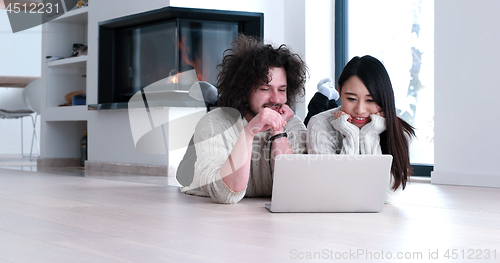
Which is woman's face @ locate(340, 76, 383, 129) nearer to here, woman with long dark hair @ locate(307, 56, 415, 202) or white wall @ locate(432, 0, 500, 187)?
woman with long dark hair @ locate(307, 56, 415, 202)

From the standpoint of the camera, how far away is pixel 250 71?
5.66 ft

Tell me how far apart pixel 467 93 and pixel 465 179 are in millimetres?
415

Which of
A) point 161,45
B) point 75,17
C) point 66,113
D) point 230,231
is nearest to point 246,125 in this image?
point 230,231

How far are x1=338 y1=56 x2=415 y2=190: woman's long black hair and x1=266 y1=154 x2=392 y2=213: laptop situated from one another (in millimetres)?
210

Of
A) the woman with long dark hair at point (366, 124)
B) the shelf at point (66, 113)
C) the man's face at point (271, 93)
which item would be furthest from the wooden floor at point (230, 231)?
the shelf at point (66, 113)

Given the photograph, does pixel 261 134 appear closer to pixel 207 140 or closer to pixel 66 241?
pixel 207 140

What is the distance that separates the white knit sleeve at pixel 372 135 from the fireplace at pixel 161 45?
193 centimetres

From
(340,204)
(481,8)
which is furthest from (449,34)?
(340,204)

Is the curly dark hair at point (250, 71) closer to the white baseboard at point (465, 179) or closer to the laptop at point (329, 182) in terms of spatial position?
the laptop at point (329, 182)

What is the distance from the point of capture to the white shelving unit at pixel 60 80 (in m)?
4.24

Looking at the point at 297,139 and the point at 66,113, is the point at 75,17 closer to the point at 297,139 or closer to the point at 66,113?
the point at 66,113

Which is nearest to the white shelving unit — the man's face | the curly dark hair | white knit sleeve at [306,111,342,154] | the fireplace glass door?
the fireplace glass door

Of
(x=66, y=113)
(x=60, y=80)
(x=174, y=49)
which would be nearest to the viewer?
(x=174, y=49)

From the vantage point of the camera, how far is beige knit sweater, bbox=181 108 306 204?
5.42 ft
